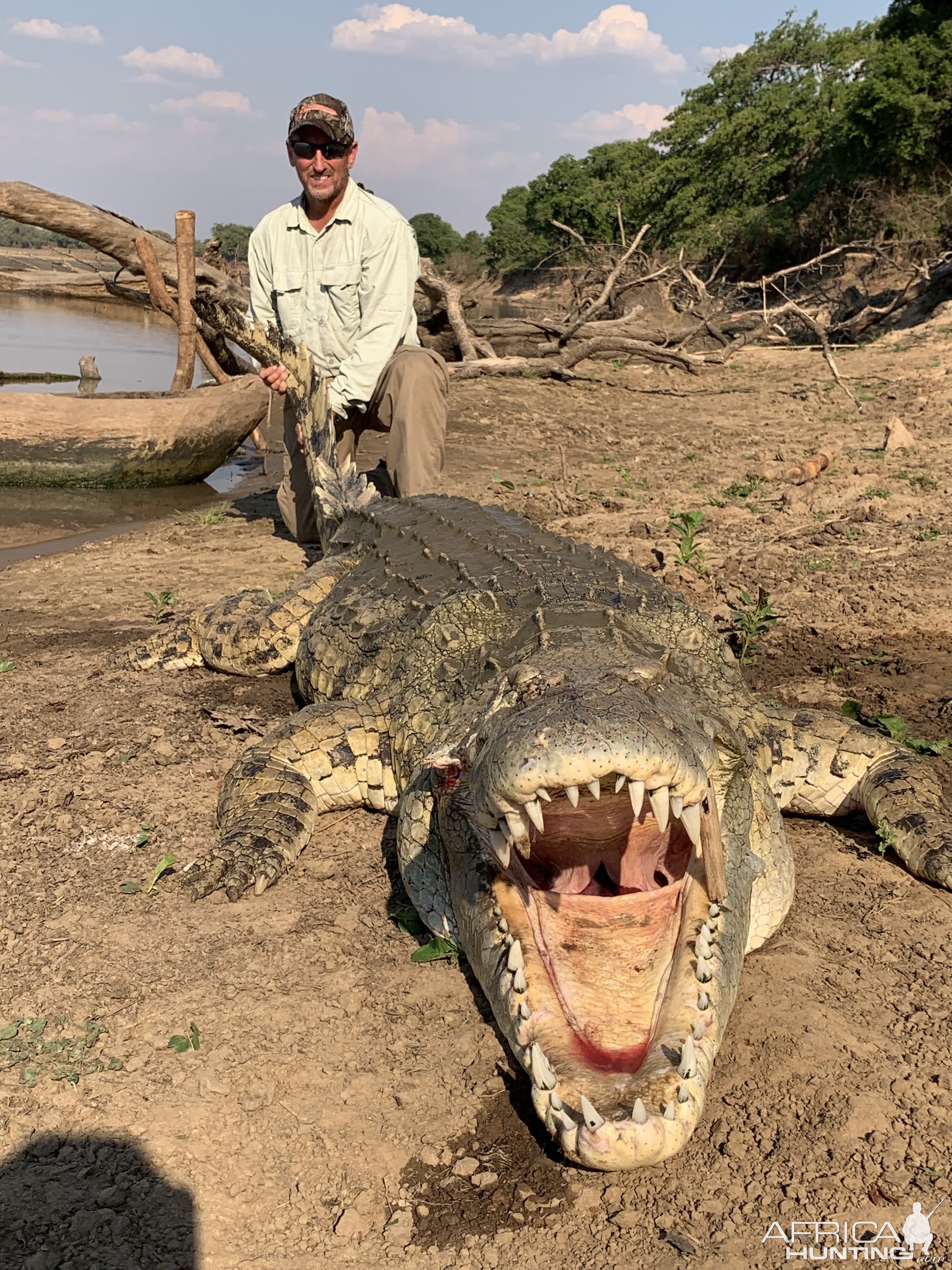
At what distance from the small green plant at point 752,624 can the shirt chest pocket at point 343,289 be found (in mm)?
3142

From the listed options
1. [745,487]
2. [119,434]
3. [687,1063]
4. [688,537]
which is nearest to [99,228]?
[119,434]

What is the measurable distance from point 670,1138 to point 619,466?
7226 mm

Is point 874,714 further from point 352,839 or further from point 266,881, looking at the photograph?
point 266,881

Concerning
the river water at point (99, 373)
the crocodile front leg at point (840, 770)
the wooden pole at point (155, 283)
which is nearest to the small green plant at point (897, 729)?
the crocodile front leg at point (840, 770)

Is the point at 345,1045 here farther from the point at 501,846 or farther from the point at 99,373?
the point at 99,373

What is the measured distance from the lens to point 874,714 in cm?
391

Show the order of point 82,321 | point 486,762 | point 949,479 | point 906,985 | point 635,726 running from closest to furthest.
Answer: point 635,726, point 486,762, point 906,985, point 949,479, point 82,321

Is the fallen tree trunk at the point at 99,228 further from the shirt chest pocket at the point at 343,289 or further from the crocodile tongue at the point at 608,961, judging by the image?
the crocodile tongue at the point at 608,961

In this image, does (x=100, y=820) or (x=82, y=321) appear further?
(x=82, y=321)

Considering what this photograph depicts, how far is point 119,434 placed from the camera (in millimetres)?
8344

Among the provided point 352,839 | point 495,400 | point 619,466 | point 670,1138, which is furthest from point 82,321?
point 670,1138

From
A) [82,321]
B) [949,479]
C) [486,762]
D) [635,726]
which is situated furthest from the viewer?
[82,321]

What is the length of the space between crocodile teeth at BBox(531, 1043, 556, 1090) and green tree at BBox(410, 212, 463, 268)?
163 feet

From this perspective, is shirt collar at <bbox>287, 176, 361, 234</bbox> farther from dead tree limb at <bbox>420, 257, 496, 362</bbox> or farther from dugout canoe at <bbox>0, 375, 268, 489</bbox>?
dead tree limb at <bbox>420, 257, 496, 362</bbox>
